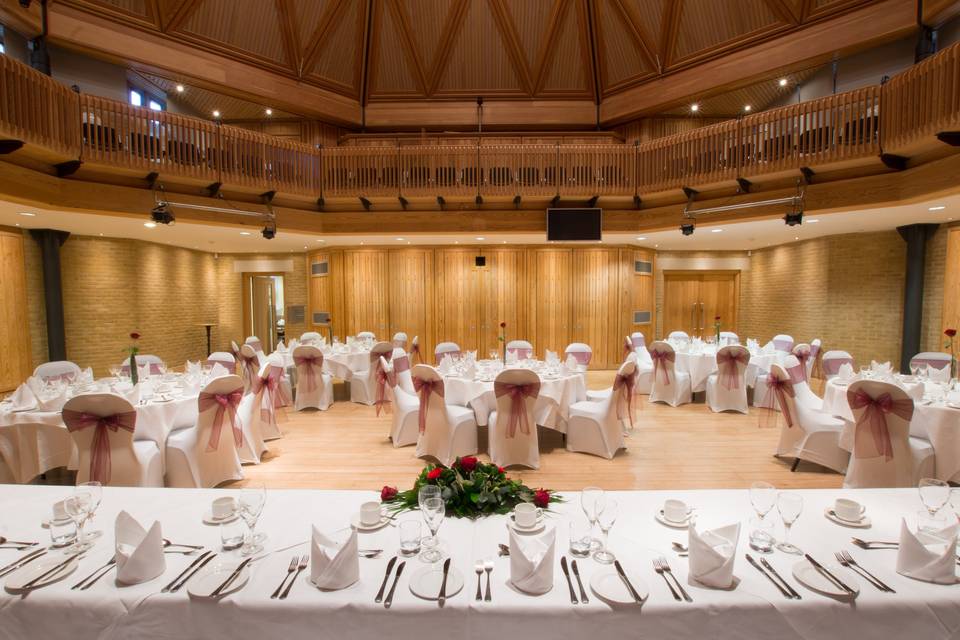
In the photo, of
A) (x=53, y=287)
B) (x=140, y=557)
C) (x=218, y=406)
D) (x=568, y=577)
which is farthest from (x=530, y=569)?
(x=53, y=287)

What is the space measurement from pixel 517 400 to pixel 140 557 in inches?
144

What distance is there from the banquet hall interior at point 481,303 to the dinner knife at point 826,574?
0.06ft

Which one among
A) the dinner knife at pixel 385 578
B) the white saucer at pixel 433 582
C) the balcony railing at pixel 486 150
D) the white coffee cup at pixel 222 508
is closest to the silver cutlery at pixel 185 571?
the white coffee cup at pixel 222 508

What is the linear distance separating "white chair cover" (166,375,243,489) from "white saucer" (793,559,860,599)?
14.7 ft

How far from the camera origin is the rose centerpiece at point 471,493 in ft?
6.56

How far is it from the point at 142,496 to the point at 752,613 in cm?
263

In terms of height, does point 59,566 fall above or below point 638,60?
below

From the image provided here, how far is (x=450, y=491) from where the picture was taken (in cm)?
200

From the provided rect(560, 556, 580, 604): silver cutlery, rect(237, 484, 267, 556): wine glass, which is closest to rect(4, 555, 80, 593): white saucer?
rect(237, 484, 267, 556): wine glass

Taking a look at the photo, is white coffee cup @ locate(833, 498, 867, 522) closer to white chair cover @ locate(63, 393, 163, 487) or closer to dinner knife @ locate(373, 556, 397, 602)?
dinner knife @ locate(373, 556, 397, 602)

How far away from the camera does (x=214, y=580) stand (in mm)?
1554

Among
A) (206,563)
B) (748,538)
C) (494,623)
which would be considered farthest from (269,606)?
(748,538)

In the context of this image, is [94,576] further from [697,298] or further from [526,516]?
[697,298]

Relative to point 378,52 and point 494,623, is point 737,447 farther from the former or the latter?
point 378,52
